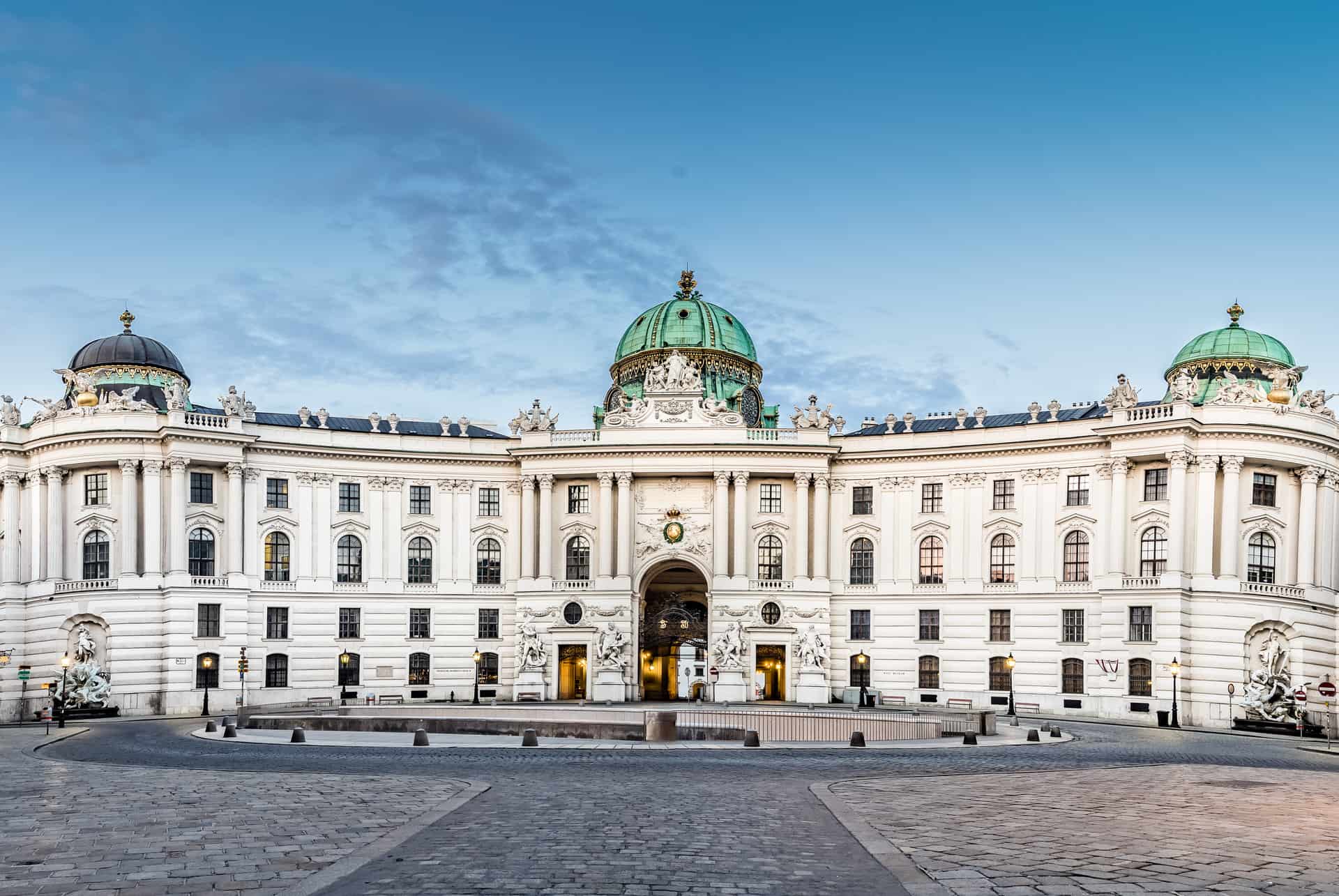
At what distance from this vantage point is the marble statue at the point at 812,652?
7388cm

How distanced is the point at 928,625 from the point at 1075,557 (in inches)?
388

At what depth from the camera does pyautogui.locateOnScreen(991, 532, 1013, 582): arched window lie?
2913 inches

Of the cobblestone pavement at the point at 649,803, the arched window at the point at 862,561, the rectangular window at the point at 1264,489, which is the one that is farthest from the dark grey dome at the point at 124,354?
the rectangular window at the point at 1264,489

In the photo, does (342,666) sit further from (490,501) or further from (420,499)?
(490,501)

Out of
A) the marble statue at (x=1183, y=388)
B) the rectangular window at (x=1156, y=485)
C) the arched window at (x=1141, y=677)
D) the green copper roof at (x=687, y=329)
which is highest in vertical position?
the green copper roof at (x=687, y=329)

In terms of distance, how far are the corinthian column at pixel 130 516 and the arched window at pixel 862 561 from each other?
43.5 metres

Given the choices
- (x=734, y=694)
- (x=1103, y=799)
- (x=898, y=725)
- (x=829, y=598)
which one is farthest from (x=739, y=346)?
(x=1103, y=799)

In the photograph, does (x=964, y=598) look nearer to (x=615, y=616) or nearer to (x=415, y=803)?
(x=615, y=616)

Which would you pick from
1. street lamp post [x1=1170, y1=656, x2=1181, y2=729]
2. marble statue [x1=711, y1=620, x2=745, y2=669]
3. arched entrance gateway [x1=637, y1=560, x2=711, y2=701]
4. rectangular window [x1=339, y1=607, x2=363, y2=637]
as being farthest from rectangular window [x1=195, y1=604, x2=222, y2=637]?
street lamp post [x1=1170, y1=656, x2=1181, y2=729]

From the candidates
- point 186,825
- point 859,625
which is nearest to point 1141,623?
point 859,625

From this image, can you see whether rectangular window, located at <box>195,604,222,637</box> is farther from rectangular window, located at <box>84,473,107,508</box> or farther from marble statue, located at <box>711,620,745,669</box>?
marble statue, located at <box>711,620,745,669</box>

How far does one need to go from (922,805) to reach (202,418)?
2363 inches

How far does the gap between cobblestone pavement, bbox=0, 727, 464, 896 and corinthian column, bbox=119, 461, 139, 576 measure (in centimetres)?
4117

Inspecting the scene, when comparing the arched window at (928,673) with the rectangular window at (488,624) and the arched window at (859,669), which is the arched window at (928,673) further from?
the rectangular window at (488,624)
